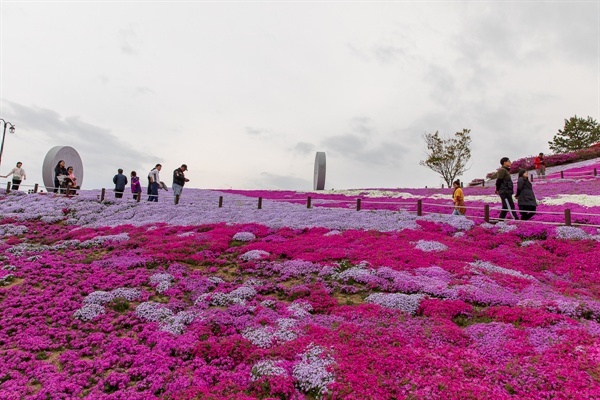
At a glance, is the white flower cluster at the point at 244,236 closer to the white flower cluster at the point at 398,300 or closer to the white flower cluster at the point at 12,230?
the white flower cluster at the point at 398,300

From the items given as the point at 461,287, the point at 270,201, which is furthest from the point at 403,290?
the point at 270,201

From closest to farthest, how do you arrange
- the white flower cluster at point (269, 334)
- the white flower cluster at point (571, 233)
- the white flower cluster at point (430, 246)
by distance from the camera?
the white flower cluster at point (269, 334), the white flower cluster at point (430, 246), the white flower cluster at point (571, 233)

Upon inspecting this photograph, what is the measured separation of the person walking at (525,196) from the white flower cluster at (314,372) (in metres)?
16.2

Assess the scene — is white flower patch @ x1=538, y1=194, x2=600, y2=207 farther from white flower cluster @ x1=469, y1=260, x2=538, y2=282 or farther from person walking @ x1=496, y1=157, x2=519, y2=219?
white flower cluster @ x1=469, y1=260, x2=538, y2=282

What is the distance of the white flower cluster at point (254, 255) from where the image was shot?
15.3 metres

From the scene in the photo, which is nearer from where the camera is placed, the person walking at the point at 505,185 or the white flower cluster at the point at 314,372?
the white flower cluster at the point at 314,372

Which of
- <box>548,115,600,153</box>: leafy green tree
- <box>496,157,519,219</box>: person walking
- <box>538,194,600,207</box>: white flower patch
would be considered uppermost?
<box>548,115,600,153</box>: leafy green tree

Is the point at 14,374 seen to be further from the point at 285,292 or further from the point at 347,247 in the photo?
the point at 347,247

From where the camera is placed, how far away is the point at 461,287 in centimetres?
1121

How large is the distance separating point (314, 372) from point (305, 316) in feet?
9.51

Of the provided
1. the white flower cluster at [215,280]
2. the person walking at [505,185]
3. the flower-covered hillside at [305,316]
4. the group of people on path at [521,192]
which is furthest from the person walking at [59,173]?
the group of people on path at [521,192]

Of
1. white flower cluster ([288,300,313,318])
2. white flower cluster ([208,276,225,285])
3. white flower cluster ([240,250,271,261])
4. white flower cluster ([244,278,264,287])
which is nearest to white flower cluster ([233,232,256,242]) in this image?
white flower cluster ([240,250,271,261])

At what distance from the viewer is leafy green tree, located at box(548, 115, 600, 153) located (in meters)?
74.5

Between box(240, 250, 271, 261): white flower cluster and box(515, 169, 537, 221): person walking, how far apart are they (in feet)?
44.7
